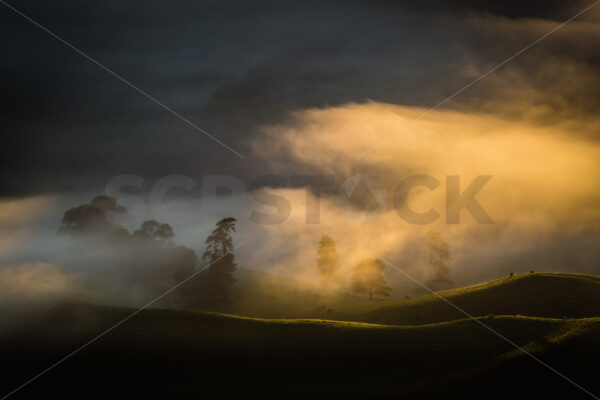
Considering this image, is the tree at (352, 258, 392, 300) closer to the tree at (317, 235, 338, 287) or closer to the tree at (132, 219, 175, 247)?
the tree at (317, 235, 338, 287)

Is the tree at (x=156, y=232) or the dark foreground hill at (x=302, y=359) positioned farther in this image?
the tree at (x=156, y=232)

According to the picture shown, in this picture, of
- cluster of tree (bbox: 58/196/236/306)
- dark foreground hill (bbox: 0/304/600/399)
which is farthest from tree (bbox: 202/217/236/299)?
dark foreground hill (bbox: 0/304/600/399)

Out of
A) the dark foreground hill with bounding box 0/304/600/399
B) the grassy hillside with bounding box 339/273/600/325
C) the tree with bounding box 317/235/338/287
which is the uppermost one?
the tree with bounding box 317/235/338/287

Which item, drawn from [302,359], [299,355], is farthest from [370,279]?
[302,359]

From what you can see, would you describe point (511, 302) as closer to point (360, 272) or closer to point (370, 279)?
point (370, 279)

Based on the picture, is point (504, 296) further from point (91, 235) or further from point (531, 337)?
point (91, 235)

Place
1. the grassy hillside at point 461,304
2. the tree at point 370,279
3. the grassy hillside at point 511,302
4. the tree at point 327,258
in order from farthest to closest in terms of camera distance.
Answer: the tree at point 327,258 → the tree at point 370,279 → the grassy hillside at point 461,304 → the grassy hillside at point 511,302

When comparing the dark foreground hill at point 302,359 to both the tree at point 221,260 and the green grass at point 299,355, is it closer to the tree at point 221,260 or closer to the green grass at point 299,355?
the green grass at point 299,355

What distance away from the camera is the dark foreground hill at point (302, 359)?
49.7 meters

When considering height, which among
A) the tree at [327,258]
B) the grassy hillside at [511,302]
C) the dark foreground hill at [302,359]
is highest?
the tree at [327,258]

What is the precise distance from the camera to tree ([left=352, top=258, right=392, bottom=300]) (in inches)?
4951

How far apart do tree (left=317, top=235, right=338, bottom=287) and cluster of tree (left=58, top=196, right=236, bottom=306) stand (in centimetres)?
2940

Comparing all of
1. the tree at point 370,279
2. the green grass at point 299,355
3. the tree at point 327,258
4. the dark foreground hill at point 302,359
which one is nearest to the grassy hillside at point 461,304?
the tree at point 370,279

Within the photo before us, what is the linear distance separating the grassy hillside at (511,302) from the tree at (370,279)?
20.7 meters
